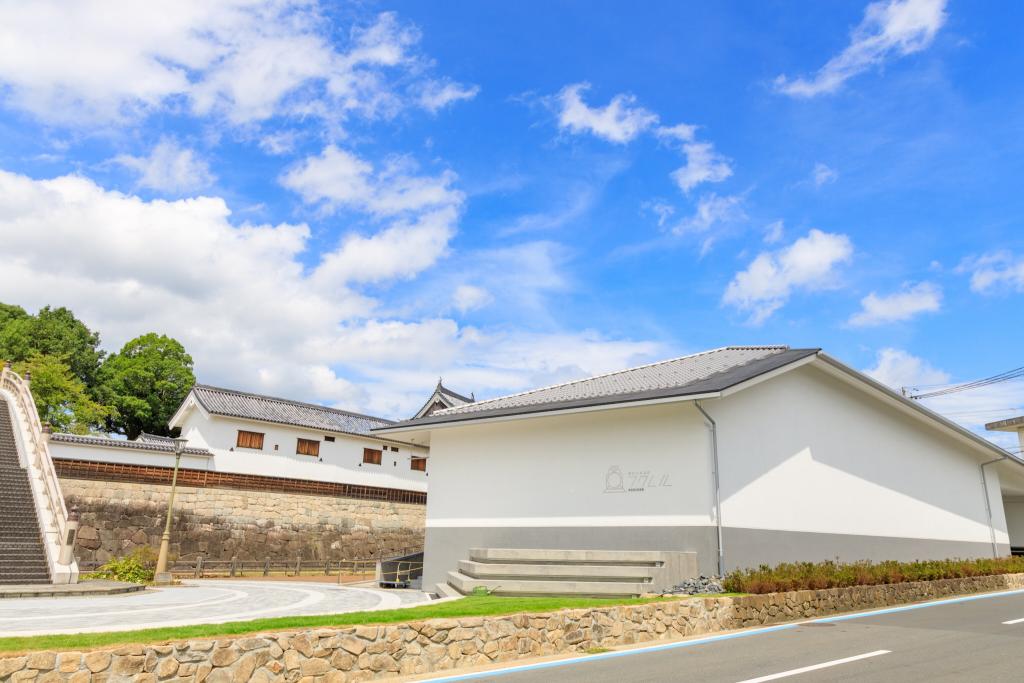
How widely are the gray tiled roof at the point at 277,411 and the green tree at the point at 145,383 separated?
12606 mm

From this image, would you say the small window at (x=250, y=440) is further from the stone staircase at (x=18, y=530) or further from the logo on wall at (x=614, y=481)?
the logo on wall at (x=614, y=481)

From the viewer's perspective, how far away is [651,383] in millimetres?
15875

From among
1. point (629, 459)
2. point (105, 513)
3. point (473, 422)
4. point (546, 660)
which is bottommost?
point (546, 660)

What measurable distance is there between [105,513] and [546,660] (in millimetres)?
21934

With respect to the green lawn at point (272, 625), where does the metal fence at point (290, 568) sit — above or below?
below

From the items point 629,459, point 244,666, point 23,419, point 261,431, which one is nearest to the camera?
point 244,666

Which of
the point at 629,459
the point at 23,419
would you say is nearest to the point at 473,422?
the point at 629,459

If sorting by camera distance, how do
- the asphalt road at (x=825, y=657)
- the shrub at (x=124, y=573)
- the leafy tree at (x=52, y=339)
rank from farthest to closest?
the leafy tree at (x=52, y=339) → the shrub at (x=124, y=573) → the asphalt road at (x=825, y=657)

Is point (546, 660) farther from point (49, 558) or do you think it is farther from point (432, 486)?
point (49, 558)

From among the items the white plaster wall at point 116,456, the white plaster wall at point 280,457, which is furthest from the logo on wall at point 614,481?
the white plaster wall at point 116,456

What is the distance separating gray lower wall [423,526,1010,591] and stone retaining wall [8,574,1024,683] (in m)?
2.30

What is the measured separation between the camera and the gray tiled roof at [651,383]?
14.1 m

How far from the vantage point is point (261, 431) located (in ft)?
98.9

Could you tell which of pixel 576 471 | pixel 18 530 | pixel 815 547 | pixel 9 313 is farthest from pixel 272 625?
pixel 9 313
